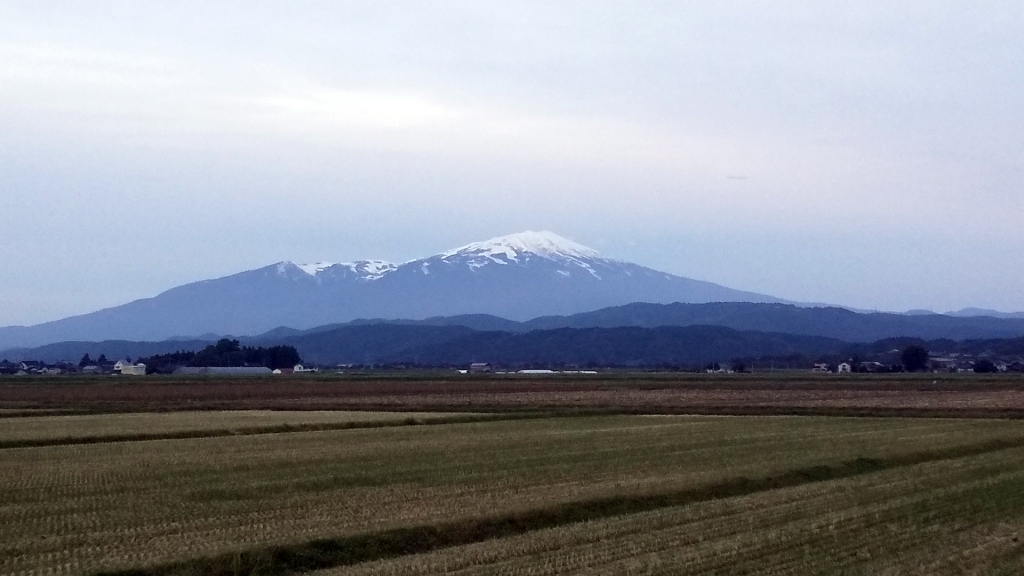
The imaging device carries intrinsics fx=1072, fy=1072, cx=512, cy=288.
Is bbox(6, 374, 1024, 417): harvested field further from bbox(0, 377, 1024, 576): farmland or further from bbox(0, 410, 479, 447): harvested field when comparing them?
bbox(0, 377, 1024, 576): farmland

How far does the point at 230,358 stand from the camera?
Result: 170375mm

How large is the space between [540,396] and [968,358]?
492 feet

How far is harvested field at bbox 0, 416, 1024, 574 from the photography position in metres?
16.2

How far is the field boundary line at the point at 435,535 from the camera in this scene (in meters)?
14.4

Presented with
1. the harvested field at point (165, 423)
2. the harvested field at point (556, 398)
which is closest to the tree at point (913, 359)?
the harvested field at point (556, 398)

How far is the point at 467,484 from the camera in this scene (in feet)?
73.1

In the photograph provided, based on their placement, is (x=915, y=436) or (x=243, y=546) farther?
(x=915, y=436)

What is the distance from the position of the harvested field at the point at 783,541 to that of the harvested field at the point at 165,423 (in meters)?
22.1

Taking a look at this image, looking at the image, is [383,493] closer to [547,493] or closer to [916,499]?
[547,493]

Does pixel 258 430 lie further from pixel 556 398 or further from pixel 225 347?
pixel 225 347

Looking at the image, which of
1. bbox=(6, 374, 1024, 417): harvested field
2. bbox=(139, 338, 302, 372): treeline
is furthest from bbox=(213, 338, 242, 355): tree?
bbox=(6, 374, 1024, 417): harvested field

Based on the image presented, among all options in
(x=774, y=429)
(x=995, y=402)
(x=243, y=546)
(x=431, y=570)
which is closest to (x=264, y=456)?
(x=243, y=546)

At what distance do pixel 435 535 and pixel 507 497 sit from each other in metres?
3.69

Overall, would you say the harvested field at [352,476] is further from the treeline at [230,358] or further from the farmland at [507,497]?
the treeline at [230,358]
